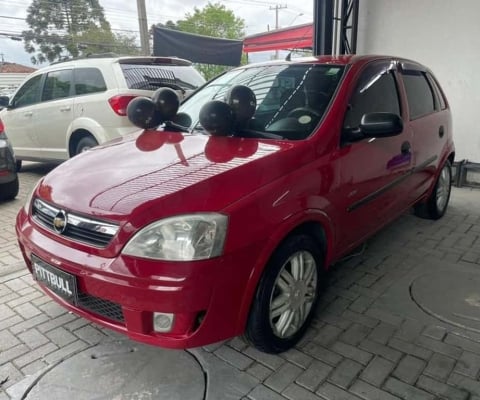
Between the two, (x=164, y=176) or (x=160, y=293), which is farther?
(x=164, y=176)

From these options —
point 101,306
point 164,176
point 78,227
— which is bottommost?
point 101,306

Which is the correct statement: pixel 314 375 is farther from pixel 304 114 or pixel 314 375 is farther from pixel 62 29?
pixel 62 29

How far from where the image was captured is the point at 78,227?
2014 mm

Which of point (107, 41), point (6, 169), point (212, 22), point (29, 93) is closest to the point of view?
point (6, 169)

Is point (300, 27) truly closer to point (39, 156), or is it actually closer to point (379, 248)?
point (39, 156)

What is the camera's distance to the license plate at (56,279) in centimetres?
201

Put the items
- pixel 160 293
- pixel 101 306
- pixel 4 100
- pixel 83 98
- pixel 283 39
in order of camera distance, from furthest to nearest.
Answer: pixel 283 39, pixel 4 100, pixel 83 98, pixel 101 306, pixel 160 293

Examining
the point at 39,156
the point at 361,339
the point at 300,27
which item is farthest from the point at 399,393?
the point at 300,27

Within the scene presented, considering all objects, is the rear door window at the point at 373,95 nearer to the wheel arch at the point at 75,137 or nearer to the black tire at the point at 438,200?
the black tire at the point at 438,200

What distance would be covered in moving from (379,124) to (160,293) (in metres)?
1.65

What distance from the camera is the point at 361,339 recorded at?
2.43 metres

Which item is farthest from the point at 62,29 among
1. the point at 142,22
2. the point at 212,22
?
the point at 142,22

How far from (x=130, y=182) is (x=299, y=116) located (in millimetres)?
1134

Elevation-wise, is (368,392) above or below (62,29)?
below
